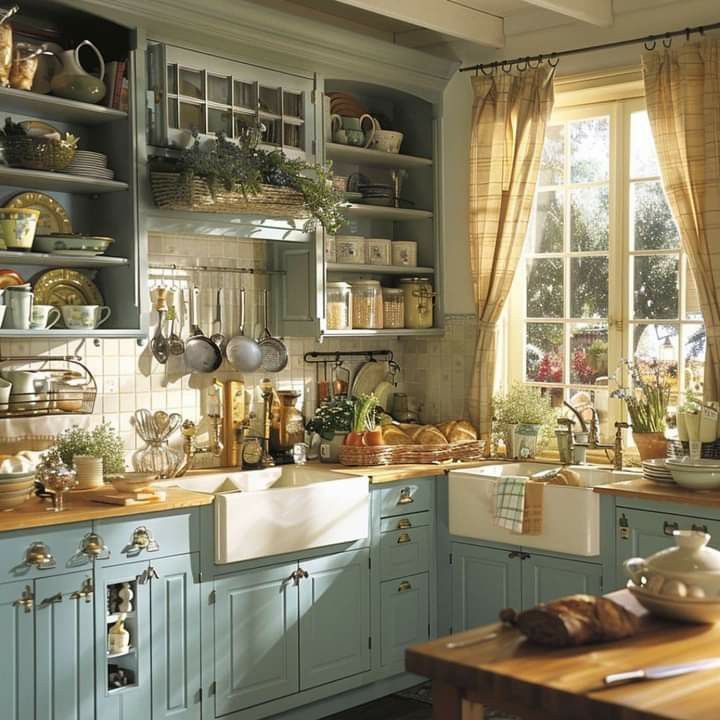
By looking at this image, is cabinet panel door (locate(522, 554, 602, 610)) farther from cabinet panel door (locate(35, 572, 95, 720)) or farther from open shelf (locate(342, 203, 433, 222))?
cabinet panel door (locate(35, 572, 95, 720))

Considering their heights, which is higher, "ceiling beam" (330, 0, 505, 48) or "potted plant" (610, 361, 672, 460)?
"ceiling beam" (330, 0, 505, 48)

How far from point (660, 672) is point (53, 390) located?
2773mm

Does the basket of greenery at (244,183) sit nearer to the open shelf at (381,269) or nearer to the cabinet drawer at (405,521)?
the open shelf at (381,269)

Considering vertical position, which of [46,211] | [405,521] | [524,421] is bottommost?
[405,521]

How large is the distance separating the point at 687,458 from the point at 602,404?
824 millimetres

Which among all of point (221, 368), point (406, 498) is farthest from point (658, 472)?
point (221, 368)

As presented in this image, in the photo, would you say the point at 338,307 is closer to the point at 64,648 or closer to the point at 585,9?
the point at 585,9

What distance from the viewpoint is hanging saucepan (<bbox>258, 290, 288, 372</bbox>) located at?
5.15m

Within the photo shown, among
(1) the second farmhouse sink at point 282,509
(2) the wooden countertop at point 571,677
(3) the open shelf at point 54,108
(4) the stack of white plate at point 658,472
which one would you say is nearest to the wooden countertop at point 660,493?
(4) the stack of white plate at point 658,472

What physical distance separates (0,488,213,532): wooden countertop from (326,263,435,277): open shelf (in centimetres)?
146

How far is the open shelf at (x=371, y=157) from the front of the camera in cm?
517

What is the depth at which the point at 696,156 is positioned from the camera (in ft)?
15.5

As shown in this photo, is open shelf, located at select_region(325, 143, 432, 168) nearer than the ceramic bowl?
No

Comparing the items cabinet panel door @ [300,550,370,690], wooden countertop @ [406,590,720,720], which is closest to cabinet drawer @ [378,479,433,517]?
cabinet panel door @ [300,550,370,690]
